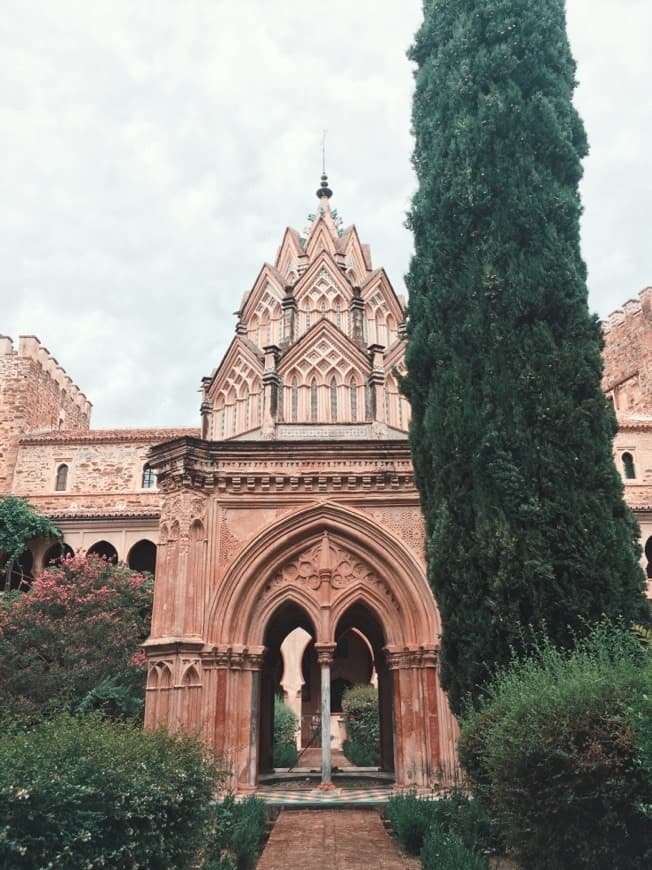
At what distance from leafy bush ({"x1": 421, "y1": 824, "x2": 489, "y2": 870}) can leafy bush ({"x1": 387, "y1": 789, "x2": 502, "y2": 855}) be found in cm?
35

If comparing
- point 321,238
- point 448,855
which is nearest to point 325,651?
point 448,855

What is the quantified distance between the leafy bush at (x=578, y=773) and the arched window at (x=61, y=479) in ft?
88.1

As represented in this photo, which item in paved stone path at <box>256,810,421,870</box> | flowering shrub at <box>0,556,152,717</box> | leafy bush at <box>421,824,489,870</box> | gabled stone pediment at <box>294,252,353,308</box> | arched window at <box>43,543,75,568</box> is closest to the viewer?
leafy bush at <box>421,824,489,870</box>

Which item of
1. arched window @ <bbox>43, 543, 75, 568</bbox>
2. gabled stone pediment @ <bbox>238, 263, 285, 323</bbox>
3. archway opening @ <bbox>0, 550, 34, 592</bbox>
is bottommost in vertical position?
archway opening @ <bbox>0, 550, 34, 592</bbox>

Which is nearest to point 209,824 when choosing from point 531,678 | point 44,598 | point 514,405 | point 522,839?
point 522,839

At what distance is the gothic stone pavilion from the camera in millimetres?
12070

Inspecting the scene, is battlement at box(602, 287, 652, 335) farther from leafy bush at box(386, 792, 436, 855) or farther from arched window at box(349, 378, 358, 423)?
leafy bush at box(386, 792, 436, 855)

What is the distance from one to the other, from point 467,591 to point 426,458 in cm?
201

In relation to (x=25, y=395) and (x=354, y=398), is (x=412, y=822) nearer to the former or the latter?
(x=354, y=398)

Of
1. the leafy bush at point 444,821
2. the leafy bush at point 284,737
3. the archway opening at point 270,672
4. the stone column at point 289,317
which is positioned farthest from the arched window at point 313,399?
the leafy bush at point 444,821

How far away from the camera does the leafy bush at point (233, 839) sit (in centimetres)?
685

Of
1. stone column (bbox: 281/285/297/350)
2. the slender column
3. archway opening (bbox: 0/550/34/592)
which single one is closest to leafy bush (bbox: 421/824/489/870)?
the slender column

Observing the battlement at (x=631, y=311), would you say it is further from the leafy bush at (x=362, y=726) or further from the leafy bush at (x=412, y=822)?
the leafy bush at (x=412, y=822)

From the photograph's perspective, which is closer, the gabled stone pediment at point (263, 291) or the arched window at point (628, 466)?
the gabled stone pediment at point (263, 291)
